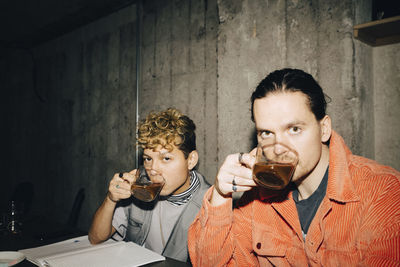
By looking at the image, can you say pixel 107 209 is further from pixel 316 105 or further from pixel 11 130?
pixel 11 130

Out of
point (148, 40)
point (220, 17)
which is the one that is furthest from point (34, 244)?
point (148, 40)

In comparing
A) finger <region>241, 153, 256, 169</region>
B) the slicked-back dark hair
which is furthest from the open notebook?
the slicked-back dark hair

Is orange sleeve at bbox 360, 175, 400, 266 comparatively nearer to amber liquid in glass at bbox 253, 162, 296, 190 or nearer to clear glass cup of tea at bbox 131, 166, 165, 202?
amber liquid in glass at bbox 253, 162, 296, 190

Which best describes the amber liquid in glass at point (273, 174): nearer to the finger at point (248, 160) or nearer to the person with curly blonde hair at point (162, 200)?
the finger at point (248, 160)

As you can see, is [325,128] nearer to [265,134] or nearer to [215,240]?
[265,134]

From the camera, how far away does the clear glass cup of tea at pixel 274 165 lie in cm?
122

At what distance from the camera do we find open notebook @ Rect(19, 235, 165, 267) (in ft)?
4.71

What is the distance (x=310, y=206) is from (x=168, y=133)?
112 cm

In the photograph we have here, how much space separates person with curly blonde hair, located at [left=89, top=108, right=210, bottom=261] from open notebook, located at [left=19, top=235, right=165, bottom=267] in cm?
31

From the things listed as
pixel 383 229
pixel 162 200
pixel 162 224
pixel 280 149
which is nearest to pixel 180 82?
pixel 162 200

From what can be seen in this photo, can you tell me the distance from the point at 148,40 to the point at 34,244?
111 inches

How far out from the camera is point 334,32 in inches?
84.1

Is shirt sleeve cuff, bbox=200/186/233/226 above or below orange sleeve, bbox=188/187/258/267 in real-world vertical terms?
above

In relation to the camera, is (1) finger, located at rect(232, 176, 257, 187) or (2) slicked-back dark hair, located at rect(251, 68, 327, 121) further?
(2) slicked-back dark hair, located at rect(251, 68, 327, 121)
